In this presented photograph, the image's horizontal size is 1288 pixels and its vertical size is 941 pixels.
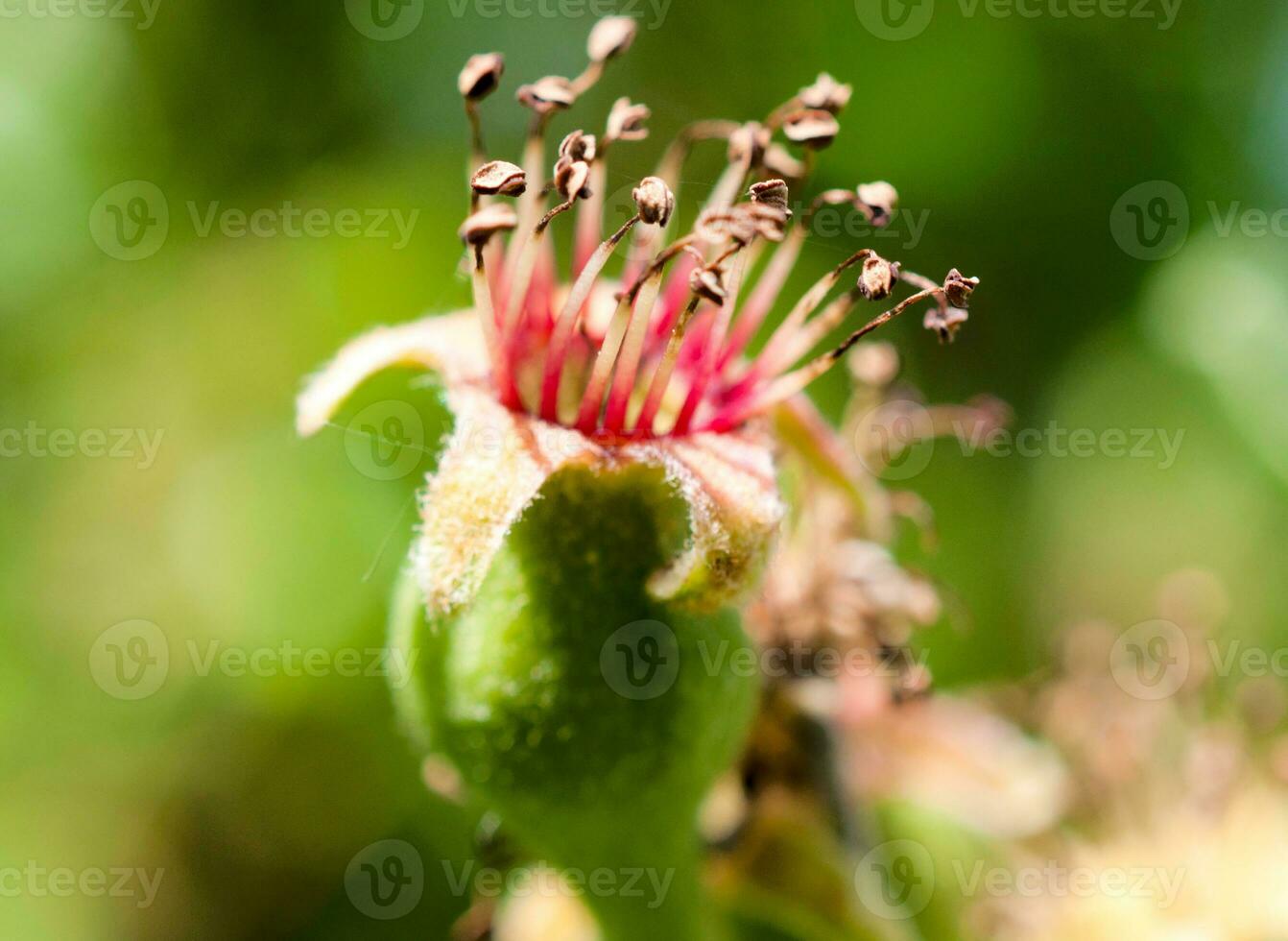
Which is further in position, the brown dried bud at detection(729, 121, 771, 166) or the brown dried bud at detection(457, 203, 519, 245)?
the brown dried bud at detection(729, 121, 771, 166)

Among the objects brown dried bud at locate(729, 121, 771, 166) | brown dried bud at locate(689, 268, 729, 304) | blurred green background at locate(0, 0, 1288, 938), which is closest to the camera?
brown dried bud at locate(689, 268, 729, 304)

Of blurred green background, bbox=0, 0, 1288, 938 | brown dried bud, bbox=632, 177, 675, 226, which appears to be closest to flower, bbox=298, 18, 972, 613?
brown dried bud, bbox=632, 177, 675, 226

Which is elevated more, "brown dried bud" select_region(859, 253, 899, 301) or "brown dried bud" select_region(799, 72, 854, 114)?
"brown dried bud" select_region(799, 72, 854, 114)

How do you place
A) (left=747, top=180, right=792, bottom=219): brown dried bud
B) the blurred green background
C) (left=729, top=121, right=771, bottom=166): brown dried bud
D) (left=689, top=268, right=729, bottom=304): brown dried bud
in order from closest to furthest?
(left=689, top=268, right=729, bottom=304): brown dried bud
(left=747, top=180, right=792, bottom=219): brown dried bud
(left=729, top=121, right=771, bottom=166): brown dried bud
the blurred green background

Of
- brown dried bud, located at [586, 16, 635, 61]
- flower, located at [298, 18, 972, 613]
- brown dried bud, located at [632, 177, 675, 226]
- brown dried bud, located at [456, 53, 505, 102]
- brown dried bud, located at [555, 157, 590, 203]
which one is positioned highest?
brown dried bud, located at [586, 16, 635, 61]

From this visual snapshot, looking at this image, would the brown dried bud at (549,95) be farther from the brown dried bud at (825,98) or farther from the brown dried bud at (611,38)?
the brown dried bud at (825,98)

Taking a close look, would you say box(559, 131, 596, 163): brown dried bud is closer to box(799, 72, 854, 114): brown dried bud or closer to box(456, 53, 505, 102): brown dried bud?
box(456, 53, 505, 102): brown dried bud

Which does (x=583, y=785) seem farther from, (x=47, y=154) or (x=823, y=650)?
(x=47, y=154)

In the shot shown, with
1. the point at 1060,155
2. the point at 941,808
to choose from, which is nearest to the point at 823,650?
the point at 941,808
